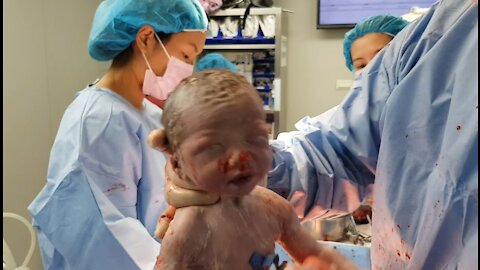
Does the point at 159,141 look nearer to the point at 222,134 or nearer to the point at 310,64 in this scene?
the point at 222,134

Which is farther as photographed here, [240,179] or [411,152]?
[411,152]

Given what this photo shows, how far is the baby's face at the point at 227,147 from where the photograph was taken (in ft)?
1.84

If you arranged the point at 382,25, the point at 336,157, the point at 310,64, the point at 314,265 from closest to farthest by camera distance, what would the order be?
the point at 314,265
the point at 336,157
the point at 382,25
the point at 310,64

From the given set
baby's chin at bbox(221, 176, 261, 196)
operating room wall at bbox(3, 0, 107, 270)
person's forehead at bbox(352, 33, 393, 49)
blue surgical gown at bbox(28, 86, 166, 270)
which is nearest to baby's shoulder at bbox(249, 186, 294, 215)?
baby's chin at bbox(221, 176, 261, 196)

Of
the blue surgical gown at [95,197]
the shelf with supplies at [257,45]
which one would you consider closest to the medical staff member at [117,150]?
the blue surgical gown at [95,197]

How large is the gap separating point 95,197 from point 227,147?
629 millimetres

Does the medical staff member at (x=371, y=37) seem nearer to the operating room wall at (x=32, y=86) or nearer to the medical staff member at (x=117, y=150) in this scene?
the medical staff member at (x=117, y=150)

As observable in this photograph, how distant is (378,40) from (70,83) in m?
1.87

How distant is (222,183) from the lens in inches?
22.4

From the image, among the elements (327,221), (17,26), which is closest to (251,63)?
(17,26)

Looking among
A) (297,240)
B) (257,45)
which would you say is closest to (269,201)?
(297,240)

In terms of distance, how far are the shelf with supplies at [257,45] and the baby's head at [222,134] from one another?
239 cm

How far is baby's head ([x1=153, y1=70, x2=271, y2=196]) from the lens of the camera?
1.85ft

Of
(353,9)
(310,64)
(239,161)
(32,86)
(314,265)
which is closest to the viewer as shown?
(239,161)
